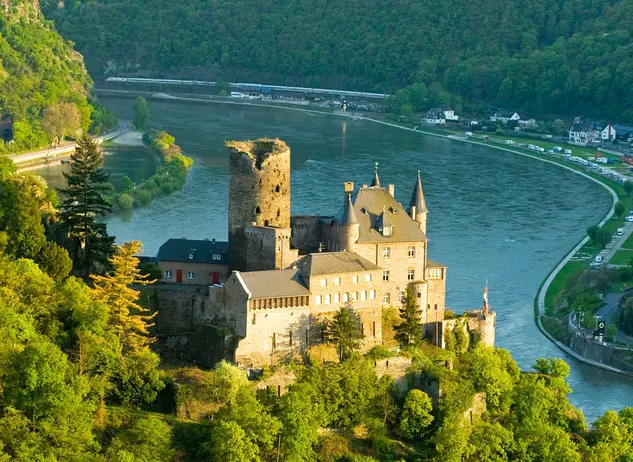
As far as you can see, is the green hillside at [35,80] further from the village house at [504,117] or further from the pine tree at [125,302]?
the pine tree at [125,302]

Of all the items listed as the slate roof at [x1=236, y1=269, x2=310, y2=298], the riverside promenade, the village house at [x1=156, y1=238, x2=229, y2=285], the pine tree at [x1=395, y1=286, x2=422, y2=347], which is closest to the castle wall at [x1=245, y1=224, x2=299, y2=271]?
the village house at [x1=156, y1=238, x2=229, y2=285]

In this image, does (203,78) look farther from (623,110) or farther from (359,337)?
(359,337)

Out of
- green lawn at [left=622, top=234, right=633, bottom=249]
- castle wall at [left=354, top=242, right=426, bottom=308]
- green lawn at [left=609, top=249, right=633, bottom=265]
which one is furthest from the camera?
green lawn at [left=622, top=234, right=633, bottom=249]

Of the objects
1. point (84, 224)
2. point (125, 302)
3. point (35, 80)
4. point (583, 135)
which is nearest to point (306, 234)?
point (84, 224)

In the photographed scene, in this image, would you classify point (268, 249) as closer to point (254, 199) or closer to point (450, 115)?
point (254, 199)

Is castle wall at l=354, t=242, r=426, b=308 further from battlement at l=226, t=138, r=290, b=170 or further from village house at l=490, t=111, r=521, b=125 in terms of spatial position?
village house at l=490, t=111, r=521, b=125

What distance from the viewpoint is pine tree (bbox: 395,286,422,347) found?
51.3m

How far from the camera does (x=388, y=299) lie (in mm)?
52031

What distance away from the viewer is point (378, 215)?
52406 mm

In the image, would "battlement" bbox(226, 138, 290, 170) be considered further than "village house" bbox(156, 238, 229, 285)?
No

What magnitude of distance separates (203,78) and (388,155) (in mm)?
61605

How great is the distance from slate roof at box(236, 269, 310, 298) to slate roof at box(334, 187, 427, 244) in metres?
3.94

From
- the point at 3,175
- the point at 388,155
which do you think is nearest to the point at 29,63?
the point at 388,155

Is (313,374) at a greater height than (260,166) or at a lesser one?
lesser
